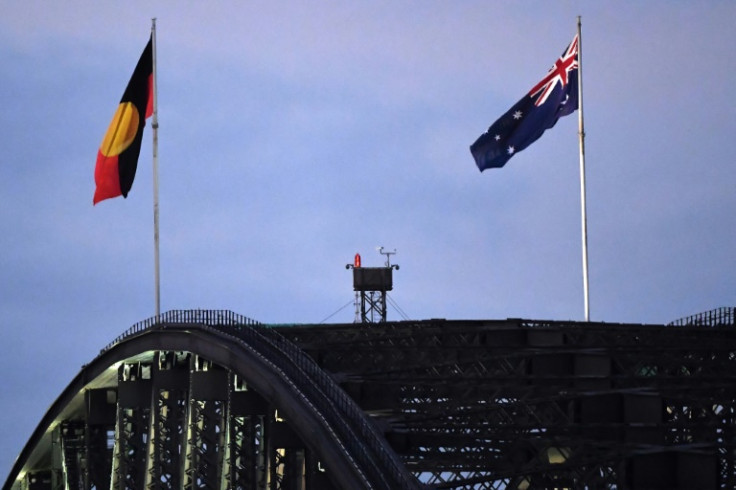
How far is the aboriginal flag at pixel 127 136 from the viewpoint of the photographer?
57875mm

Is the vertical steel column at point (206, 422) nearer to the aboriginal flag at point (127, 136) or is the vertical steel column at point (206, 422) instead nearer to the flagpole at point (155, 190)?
the flagpole at point (155, 190)

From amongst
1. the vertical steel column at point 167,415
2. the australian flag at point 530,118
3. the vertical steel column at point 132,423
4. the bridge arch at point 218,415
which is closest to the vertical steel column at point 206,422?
the bridge arch at point 218,415

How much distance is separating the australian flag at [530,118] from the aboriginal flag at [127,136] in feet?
40.3

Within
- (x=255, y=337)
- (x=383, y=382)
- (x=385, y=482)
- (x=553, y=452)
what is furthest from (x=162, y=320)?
(x=385, y=482)

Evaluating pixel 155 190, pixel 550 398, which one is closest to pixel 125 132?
pixel 155 190

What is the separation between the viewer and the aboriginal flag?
190 ft

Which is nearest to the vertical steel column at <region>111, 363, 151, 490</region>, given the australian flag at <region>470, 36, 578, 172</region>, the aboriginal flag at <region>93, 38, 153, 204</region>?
the aboriginal flag at <region>93, 38, 153, 204</region>

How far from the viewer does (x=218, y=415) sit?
47875 mm

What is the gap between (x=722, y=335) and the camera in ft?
185

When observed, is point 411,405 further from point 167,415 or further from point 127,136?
point 127,136

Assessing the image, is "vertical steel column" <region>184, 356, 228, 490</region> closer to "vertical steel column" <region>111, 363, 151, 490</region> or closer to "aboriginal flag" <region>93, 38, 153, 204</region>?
"vertical steel column" <region>111, 363, 151, 490</region>

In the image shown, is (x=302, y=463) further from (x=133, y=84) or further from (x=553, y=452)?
(x=133, y=84)

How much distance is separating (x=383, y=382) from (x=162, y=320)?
1291 cm

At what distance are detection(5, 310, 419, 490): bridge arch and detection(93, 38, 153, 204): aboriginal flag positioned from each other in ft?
19.4
